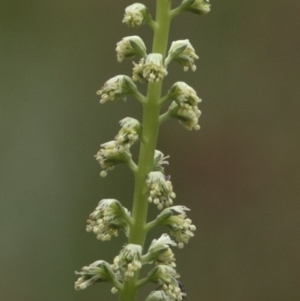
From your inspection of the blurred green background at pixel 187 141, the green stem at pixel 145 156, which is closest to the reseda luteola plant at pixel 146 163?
the green stem at pixel 145 156

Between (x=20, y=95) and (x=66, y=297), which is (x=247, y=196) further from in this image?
(x=20, y=95)

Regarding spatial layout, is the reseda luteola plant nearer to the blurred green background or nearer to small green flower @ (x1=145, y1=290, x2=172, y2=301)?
small green flower @ (x1=145, y1=290, x2=172, y2=301)

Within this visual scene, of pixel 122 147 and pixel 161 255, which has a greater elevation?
pixel 122 147

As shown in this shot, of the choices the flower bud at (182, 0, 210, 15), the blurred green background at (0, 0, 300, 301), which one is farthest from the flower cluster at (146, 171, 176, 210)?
the blurred green background at (0, 0, 300, 301)

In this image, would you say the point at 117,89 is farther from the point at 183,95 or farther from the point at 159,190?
the point at 159,190

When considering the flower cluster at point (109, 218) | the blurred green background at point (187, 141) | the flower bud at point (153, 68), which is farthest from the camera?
the blurred green background at point (187, 141)

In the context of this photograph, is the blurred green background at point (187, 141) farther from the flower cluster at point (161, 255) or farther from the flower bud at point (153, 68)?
the flower bud at point (153, 68)

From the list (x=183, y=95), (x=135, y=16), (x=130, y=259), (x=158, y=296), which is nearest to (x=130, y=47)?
(x=135, y=16)

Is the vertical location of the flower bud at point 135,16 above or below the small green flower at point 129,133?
above
